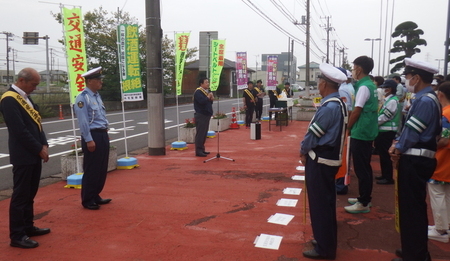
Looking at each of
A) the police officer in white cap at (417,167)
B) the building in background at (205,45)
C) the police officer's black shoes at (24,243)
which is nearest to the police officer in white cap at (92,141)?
Result: the police officer's black shoes at (24,243)

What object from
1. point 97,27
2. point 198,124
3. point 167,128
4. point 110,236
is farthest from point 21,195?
point 97,27

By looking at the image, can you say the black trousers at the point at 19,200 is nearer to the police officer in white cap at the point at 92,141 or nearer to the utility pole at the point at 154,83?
the police officer in white cap at the point at 92,141

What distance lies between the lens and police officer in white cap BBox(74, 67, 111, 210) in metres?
5.11

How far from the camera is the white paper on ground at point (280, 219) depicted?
15.1ft

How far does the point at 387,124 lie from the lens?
632 centimetres

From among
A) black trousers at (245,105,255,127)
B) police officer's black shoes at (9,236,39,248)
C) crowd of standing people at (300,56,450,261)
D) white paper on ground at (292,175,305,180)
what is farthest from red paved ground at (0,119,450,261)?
black trousers at (245,105,255,127)

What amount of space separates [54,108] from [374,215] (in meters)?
20.7

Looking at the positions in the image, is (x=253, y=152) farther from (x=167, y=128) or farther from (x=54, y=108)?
(x=54, y=108)

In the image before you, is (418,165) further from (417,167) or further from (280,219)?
(280,219)

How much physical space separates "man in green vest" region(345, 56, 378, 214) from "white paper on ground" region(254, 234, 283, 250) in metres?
1.42

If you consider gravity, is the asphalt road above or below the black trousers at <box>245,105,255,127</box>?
below

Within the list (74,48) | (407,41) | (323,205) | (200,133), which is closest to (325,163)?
(323,205)

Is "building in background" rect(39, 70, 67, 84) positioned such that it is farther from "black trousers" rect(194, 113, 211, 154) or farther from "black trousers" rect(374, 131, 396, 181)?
"black trousers" rect(374, 131, 396, 181)

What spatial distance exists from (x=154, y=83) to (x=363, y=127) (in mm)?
5861
